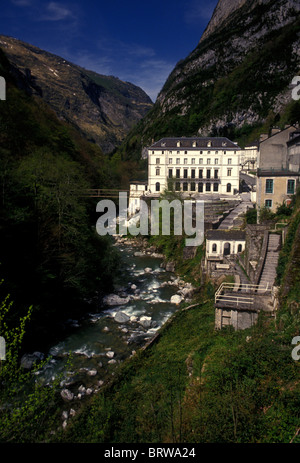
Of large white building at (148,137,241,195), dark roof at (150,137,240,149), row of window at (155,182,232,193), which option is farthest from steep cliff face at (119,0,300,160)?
row of window at (155,182,232,193)

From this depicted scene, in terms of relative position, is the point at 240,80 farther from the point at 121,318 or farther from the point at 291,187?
the point at 121,318

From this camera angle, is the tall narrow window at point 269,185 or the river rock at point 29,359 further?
the tall narrow window at point 269,185

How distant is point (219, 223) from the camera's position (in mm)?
27875

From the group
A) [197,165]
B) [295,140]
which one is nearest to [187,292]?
[295,140]

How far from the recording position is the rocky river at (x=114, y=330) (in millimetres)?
11789

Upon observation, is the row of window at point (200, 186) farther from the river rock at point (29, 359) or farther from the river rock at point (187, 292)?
the river rock at point (29, 359)

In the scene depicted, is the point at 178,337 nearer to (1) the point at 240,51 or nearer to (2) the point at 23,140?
(2) the point at 23,140

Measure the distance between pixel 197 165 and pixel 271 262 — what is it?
108ft

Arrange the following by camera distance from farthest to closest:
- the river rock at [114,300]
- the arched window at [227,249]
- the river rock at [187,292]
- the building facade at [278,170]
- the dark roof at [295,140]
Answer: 1. the dark roof at [295,140]
2. the arched window at [227,249]
3. the building facade at [278,170]
4. the river rock at [187,292]
5. the river rock at [114,300]

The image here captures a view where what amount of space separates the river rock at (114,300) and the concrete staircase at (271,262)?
29.5 ft

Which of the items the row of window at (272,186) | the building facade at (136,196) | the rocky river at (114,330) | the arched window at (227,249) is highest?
the row of window at (272,186)

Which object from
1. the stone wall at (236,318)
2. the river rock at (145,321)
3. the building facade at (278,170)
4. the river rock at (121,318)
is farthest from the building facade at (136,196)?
the stone wall at (236,318)

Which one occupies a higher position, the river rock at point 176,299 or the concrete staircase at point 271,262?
the concrete staircase at point 271,262
